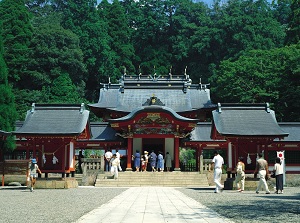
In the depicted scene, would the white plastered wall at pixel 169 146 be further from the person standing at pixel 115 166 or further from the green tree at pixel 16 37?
the green tree at pixel 16 37

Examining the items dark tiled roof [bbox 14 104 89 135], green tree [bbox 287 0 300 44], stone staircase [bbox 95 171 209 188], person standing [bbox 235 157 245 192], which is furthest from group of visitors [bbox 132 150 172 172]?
green tree [bbox 287 0 300 44]

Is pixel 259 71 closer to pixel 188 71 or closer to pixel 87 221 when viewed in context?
pixel 188 71

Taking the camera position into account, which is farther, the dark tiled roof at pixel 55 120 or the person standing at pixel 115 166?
the person standing at pixel 115 166

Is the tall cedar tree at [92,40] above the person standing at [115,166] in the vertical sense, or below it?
above

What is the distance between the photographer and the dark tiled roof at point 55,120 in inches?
992

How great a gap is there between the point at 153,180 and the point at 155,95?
42.8 feet

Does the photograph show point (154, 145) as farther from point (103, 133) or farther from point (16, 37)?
point (16, 37)

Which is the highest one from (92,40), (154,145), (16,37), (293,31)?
(92,40)

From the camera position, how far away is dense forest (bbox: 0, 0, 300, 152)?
44.5 m

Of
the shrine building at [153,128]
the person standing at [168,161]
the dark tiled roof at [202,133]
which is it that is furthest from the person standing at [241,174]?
the dark tiled roof at [202,133]

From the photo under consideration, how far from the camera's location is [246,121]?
2623 cm

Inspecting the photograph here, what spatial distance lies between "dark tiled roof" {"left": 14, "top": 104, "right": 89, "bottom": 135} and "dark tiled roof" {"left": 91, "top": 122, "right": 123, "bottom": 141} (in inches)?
288

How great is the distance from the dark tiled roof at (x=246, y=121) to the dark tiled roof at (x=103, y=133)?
10796 millimetres

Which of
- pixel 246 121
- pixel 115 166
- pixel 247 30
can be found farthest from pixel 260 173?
pixel 247 30
